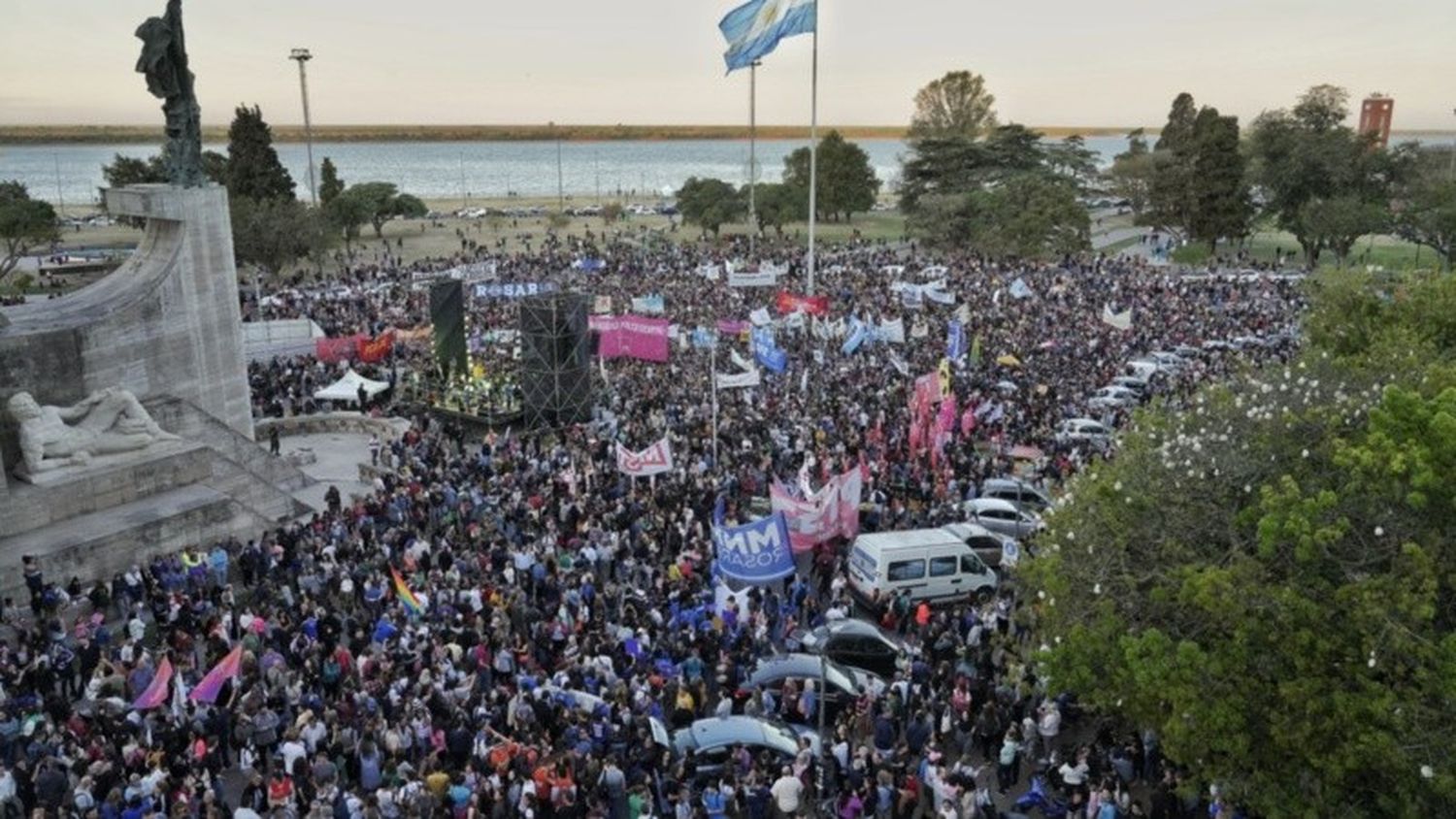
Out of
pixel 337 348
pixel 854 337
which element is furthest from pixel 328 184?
pixel 854 337

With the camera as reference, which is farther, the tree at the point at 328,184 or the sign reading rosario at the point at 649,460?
the tree at the point at 328,184

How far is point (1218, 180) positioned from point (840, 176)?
3653 centimetres

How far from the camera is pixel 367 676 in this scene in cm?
1404

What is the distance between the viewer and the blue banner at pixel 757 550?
15.8 m

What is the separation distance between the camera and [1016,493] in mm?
22547

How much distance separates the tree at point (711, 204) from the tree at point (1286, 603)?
71353 millimetres

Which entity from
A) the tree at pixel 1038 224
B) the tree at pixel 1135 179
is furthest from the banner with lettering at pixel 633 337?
the tree at pixel 1135 179

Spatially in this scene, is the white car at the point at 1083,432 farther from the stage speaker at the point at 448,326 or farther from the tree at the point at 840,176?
the tree at the point at 840,176

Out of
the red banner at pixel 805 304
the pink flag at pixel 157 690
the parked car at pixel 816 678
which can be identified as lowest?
the parked car at pixel 816 678

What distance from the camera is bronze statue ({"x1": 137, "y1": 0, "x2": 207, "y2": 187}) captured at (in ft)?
71.2

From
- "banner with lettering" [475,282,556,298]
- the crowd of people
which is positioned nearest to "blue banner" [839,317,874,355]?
the crowd of people

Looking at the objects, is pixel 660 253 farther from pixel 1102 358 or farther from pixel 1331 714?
pixel 1331 714

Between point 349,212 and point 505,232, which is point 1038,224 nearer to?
point 349,212

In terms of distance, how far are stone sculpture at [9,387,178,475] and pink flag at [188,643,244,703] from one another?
8.26 m
